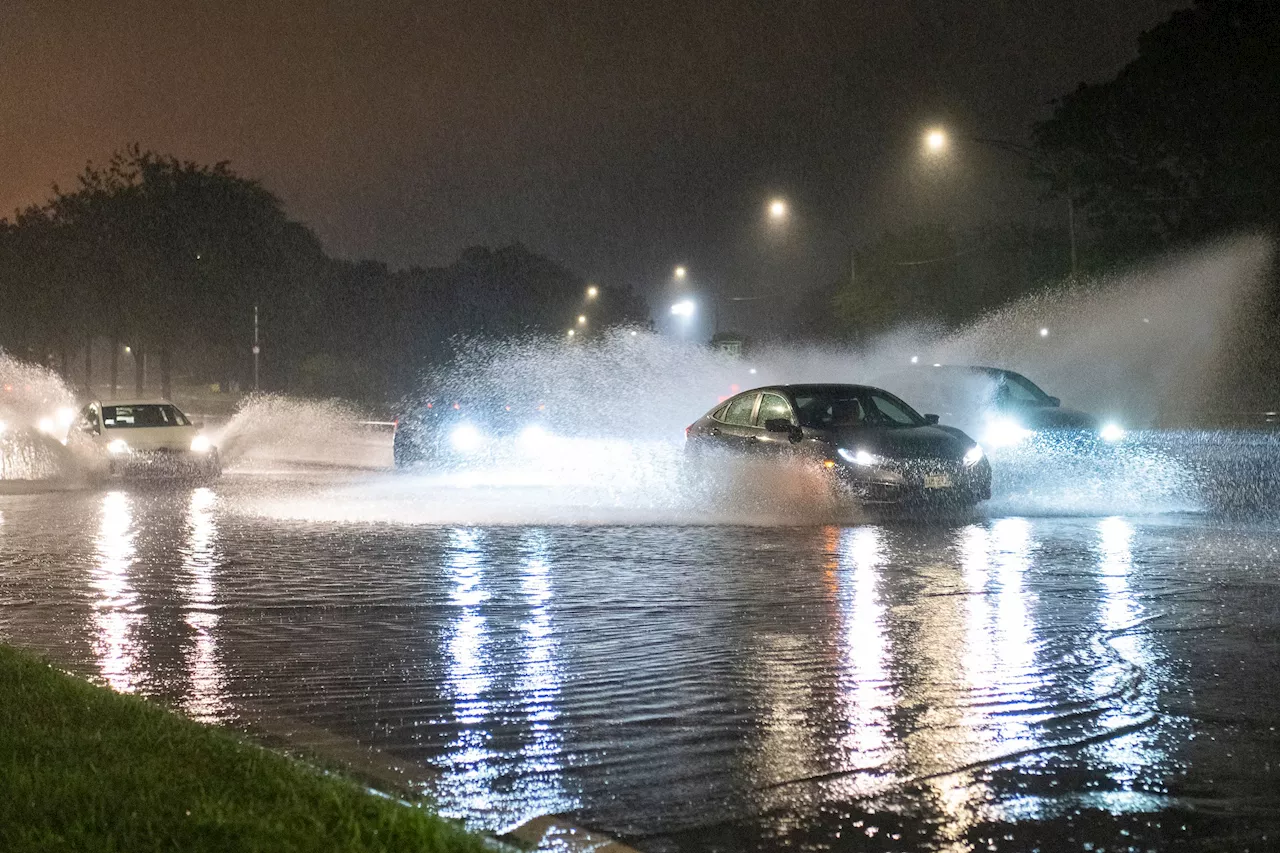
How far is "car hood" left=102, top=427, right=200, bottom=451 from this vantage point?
81.6ft

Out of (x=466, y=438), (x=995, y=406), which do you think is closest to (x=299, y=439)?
(x=466, y=438)

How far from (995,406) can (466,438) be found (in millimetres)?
9156

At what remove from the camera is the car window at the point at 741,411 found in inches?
713

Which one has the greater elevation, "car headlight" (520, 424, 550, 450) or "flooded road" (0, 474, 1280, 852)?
"car headlight" (520, 424, 550, 450)

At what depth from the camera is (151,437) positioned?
25.0 m

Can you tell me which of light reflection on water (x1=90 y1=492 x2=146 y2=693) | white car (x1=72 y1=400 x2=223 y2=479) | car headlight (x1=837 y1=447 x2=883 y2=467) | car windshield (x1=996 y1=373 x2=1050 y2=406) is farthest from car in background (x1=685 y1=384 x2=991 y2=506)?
white car (x1=72 y1=400 x2=223 y2=479)

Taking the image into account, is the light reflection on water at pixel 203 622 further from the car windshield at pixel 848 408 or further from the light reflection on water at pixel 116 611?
the car windshield at pixel 848 408

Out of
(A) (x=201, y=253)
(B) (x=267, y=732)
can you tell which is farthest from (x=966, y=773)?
(A) (x=201, y=253)

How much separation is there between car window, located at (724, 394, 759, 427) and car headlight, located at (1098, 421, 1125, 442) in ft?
19.6

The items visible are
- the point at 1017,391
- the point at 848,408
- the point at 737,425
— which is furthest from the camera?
the point at 1017,391

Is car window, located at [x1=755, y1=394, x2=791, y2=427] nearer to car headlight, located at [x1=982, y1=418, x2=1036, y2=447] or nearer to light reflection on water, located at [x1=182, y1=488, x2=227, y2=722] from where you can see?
car headlight, located at [x1=982, y1=418, x2=1036, y2=447]

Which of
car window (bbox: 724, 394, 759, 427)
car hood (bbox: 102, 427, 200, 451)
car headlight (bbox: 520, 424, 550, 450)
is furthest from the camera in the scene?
car headlight (bbox: 520, 424, 550, 450)

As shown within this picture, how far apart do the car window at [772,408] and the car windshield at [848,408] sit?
0.15m

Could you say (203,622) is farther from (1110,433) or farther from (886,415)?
(1110,433)
